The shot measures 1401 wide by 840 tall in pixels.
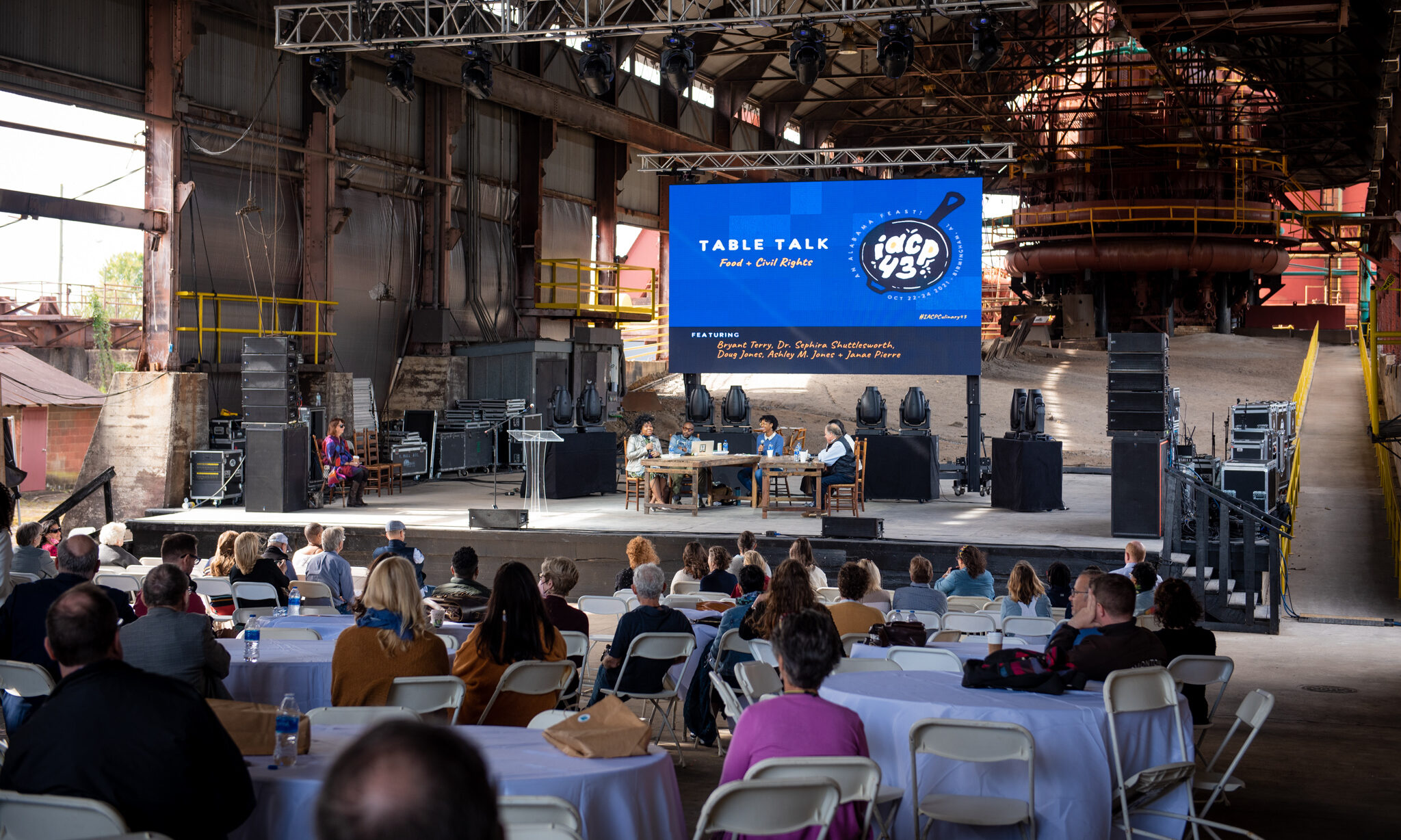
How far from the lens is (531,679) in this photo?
4465 millimetres

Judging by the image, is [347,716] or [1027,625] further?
[1027,625]

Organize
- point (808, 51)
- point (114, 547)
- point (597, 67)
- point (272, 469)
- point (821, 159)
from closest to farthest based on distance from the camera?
1. point (114, 547)
2. point (808, 51)
3. point (597, 67)
4. point (272, 469)
5. point (821, 159)

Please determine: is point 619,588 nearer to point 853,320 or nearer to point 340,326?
point 853,320

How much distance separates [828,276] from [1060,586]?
8.27 metres

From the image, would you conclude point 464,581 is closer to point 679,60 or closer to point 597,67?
point 679,60

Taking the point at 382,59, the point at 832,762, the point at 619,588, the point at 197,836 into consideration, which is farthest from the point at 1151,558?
the point at 382,59

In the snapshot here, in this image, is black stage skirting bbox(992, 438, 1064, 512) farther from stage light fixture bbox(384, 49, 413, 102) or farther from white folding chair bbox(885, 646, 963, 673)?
white folding chair bbox(885, 646, 963, 673)

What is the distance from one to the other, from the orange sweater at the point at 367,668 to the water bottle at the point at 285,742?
0.77 m

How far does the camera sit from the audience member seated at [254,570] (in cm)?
700

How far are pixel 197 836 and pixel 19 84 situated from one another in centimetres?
1292

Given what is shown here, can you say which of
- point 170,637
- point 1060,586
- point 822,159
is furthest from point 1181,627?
point 822,159

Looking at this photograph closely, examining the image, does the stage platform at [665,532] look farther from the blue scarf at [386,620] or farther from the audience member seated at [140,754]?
the audience member seated at [140,754]

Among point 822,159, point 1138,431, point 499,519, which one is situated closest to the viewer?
point 1138,431

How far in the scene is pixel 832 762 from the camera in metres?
3.20
